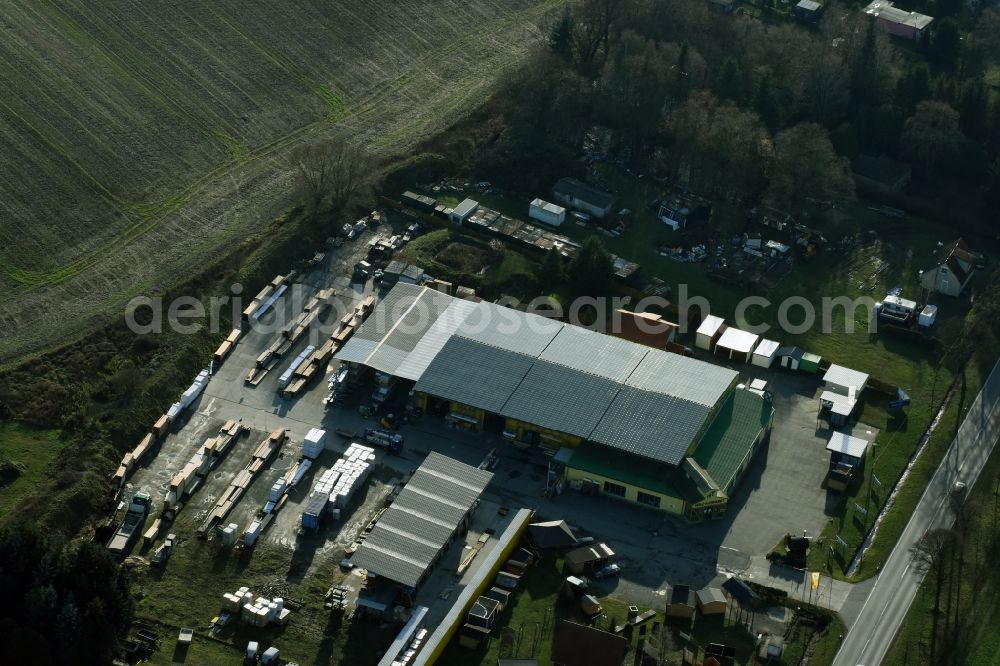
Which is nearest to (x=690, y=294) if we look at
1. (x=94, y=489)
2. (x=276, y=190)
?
(x=276, y=190)

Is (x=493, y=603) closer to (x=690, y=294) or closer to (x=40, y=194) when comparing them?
(x=690, y=294)

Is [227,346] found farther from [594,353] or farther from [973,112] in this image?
[973,112]

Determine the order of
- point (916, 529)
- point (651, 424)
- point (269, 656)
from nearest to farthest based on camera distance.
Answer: point (269, 656)
point (916, 529)
point (651, 424)

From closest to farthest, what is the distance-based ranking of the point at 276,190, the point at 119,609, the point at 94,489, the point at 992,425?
the point at 119,609 → the point at 94,489 → the point at 992,425 → the point at 276,190

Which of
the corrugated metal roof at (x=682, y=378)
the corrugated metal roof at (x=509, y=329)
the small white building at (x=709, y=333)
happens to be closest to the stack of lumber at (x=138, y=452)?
the corrugated metal roof at (x=509, y=329)

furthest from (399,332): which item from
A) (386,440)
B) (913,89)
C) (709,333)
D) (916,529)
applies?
(913,89)

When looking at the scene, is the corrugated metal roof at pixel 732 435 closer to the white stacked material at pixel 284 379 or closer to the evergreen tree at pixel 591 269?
the evergreen tree at pixel 591 269

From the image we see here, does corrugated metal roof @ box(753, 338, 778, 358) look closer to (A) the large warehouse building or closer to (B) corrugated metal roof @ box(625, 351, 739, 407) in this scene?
(B) corrugated metal roof @ box(625, 351, 739, 407)
